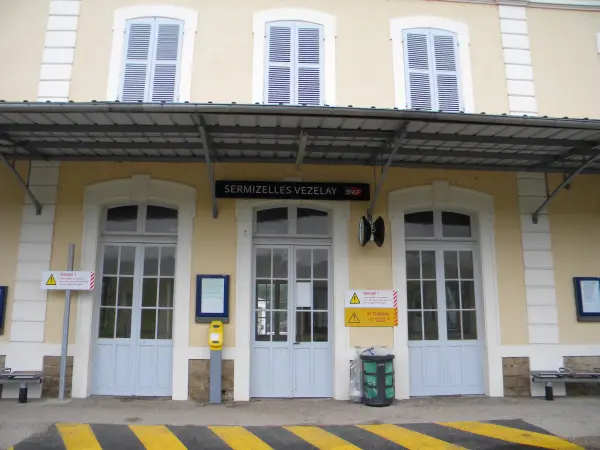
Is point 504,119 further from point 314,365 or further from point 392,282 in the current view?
point 314,365

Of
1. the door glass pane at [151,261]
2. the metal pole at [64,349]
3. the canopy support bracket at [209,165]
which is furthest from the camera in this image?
the door glass pane at [151,261]

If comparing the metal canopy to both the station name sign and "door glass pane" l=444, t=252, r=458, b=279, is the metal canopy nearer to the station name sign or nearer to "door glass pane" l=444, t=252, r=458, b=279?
the station name sign

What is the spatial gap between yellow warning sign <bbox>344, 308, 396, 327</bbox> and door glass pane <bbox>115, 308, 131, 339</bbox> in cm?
332

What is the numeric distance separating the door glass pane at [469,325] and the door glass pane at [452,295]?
191 millimetres

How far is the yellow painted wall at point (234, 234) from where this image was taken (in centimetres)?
677

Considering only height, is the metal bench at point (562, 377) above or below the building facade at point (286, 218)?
below

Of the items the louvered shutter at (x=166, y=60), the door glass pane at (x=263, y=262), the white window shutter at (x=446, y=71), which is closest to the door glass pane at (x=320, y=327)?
the door glass pane at (x=263, y=262)

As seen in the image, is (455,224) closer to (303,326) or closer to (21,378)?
(303,326)

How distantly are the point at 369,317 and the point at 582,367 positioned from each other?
11.2 ft

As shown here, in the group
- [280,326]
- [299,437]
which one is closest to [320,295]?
[280,326]

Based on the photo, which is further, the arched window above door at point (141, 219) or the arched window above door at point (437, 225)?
the arched window above door at point (437, 225)

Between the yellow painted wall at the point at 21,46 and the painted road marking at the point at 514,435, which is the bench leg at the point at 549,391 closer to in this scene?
the painted road marking at the point at 514,435

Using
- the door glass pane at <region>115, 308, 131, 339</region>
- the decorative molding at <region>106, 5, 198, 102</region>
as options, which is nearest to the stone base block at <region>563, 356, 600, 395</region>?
the door glass pane at <region>115, 308, 131, 339</region>

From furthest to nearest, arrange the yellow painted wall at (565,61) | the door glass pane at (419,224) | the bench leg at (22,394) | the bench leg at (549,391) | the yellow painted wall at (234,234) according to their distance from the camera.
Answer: the yellow painted wall at (565,61)
the door glass pane at (419,224)
the yellow painted wall at (234,234)
the bench leg at (549,391)
the bench leg at (22,394)
